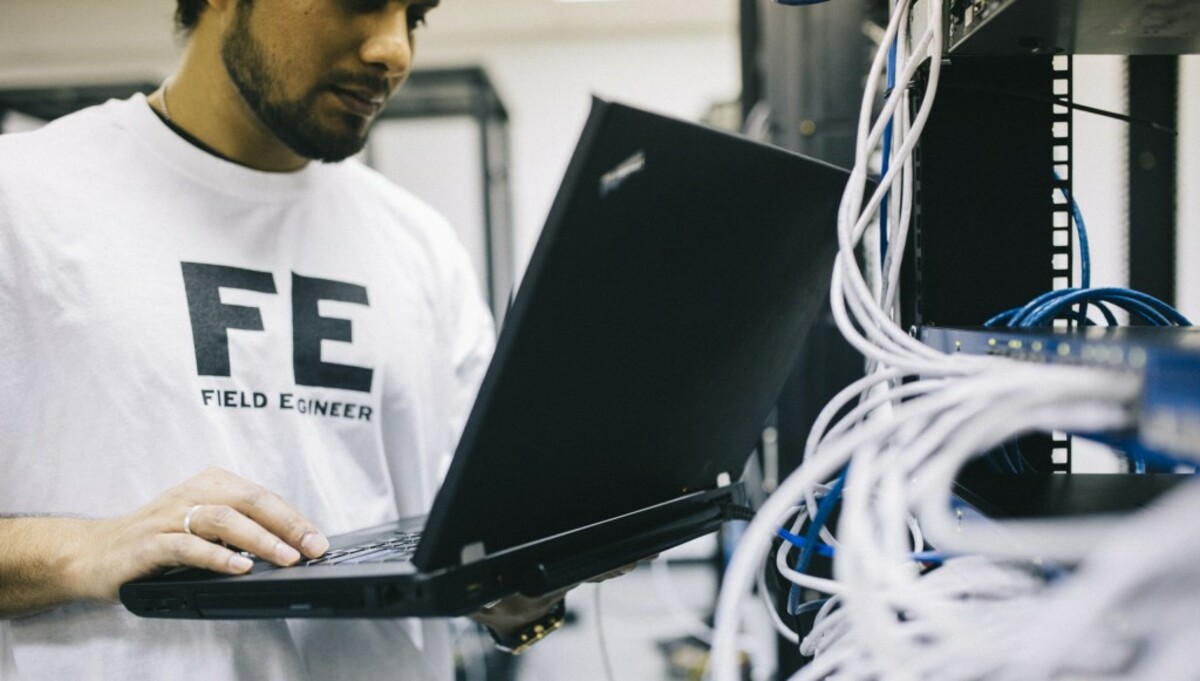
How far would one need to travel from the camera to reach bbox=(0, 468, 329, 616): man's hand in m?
0.56

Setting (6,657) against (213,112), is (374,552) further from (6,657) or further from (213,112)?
(213,112)

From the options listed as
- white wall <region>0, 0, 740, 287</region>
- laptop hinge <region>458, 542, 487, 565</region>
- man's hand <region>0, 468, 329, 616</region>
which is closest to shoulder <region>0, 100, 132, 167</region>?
man's hand <region>0, 468, 329, 616</region>

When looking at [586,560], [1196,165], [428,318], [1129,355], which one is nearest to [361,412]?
[428,318]

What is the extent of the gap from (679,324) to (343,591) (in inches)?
9.5

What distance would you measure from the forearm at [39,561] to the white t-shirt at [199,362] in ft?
0.13

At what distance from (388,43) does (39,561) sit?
0.61 m

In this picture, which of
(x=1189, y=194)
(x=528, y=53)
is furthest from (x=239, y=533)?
(x=528, y=53)

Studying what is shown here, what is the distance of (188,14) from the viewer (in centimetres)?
99

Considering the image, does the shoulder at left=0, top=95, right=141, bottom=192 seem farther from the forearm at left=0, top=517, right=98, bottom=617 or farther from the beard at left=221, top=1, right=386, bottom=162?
the forearm at left=0, top=517, right=98, bottom=617

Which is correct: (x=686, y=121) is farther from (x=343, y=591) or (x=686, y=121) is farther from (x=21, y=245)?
(x=21, y=245)

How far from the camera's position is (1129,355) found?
27cm

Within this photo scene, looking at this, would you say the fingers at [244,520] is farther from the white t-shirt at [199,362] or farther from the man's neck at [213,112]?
the man's neck at [213,112]

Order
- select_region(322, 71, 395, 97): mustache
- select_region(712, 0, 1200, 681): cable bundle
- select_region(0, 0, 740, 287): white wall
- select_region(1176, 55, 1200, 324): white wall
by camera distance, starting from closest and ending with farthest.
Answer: select_region(712, 0, 1200, 681): cable bundle < select_region(322, 71, 395, 97): mustache < select_region(1176, 55, 1200, 324): white wall < select_region(0, 0, 740, 287): white wall

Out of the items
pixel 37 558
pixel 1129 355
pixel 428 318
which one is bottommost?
pixel 37 558
